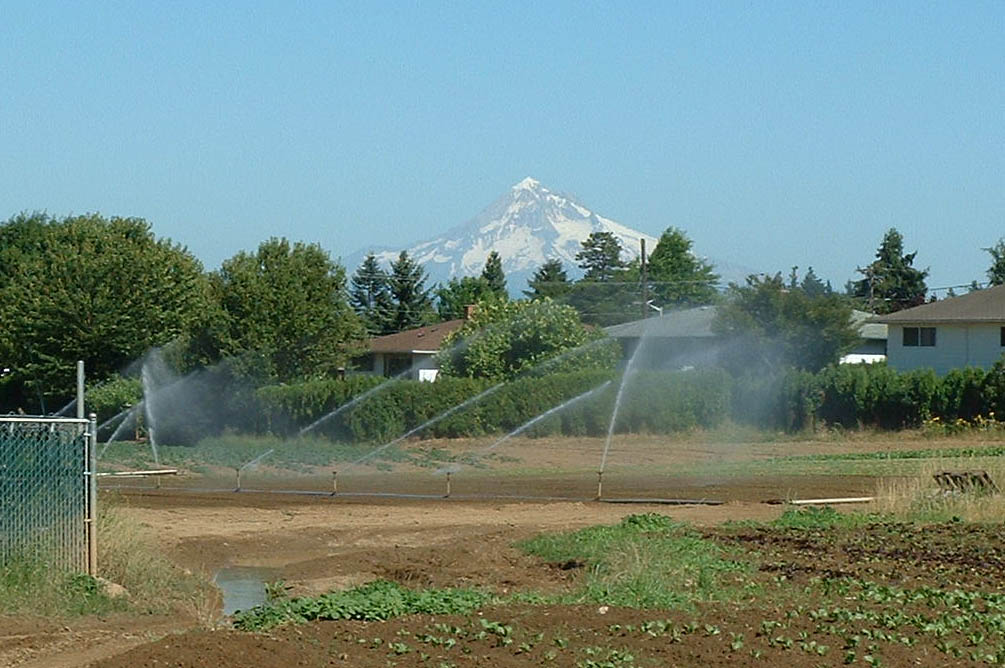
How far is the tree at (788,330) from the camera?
60.7 meters

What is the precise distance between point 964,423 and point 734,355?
1404 cm

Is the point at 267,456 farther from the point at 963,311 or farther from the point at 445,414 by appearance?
the point at 963,311

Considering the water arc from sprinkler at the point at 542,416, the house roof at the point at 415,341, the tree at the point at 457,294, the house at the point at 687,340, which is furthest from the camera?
the tree at the point at 457,294

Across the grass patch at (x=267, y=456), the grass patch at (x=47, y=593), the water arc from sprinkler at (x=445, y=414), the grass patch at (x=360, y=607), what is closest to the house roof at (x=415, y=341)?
the water arc from sprinkler at (x=445, y=414)

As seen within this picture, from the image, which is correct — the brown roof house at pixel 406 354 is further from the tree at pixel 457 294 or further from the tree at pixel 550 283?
the tree at pixel 457 294

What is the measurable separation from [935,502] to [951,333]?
41.4m

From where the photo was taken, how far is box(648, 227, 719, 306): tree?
11362cm

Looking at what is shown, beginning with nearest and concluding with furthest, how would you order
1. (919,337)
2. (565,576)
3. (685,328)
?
1. (565,576)
2. (919,337)
3. (685,328)

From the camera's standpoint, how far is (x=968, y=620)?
12734mm

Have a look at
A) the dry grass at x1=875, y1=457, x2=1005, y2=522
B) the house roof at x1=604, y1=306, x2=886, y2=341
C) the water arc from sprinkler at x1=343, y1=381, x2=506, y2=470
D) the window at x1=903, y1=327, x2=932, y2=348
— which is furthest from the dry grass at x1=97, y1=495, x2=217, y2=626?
the house roof at x1=604, y1=306, x2=886, y2=341

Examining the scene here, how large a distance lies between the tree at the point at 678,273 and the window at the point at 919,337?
48162mm

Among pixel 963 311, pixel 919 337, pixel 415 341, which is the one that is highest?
pixel 963 311

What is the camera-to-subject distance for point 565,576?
1709cm

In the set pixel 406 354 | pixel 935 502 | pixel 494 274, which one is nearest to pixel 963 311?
pixel 406 354
